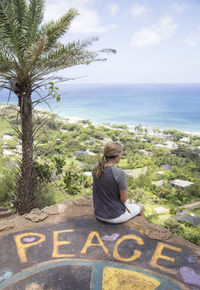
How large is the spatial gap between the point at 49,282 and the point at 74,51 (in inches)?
171

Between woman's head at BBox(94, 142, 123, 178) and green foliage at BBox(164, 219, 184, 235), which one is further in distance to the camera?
green foliage at BBox(164, 219, 184, 235)

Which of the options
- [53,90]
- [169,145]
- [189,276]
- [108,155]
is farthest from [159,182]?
[189,276]

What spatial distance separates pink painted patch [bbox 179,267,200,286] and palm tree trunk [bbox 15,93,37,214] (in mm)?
3696

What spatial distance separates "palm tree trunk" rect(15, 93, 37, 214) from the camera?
5250 millimetres

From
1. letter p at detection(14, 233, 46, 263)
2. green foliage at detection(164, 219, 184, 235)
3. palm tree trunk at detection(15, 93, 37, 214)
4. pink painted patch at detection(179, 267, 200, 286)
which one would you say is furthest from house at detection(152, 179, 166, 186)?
pink painted patch at detection(179, 267, 200, 286)

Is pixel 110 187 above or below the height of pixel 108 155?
below

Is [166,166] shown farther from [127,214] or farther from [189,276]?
[189,276]

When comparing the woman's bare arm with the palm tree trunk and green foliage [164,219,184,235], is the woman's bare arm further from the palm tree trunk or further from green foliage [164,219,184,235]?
green foliage [164,219,184,235]

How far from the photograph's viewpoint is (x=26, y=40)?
5.19 metres

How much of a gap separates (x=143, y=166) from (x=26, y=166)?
3817 cm

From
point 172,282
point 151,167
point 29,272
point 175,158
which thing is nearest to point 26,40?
point 29,272

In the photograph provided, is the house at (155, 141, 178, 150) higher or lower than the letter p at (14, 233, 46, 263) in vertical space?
lower

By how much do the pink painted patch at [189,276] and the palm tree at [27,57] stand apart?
12.2ft

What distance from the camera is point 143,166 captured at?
140 ft
